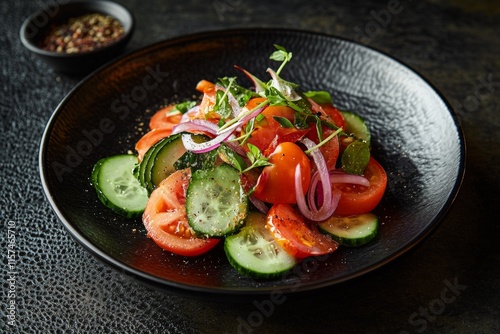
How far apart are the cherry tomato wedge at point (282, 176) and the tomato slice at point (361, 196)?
0.19 m

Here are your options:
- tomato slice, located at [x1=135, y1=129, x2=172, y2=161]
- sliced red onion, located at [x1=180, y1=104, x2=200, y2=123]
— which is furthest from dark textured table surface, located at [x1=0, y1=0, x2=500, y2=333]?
sliced red onion, located at [x1=180, y1=104, x2=200, y2=123]

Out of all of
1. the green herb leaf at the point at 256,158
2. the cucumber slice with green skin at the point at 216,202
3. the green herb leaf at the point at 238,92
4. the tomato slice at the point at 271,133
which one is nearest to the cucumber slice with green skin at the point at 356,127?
the tomato slice at the point at 271,133

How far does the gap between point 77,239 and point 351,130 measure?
1446 millimetres

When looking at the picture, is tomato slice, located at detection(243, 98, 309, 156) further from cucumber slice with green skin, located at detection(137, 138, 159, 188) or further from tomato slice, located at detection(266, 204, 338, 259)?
cucumber slice with green skin, located at detection(137, 138, 159, 188)

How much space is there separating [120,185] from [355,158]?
1.07 metres

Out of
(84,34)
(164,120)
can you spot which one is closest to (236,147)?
(164,120)

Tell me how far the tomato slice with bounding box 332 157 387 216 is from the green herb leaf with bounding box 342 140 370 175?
0.22ft

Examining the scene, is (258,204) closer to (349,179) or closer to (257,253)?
(257,253)

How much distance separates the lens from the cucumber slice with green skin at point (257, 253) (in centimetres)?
223

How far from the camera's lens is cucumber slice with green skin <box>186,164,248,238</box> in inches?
92.3

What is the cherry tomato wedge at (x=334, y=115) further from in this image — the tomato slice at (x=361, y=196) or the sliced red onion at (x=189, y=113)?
the sliced red onion at (x=189, y=113)

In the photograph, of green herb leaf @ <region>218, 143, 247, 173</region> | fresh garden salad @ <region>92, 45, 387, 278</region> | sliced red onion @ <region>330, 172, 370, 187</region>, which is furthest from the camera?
sliced red onion @ <region>330, 172, 370, 187</region>

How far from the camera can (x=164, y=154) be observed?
261 cm

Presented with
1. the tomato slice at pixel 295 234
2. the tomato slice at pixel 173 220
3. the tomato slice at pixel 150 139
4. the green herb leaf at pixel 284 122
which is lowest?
the tomato slice at pixel 150 139
